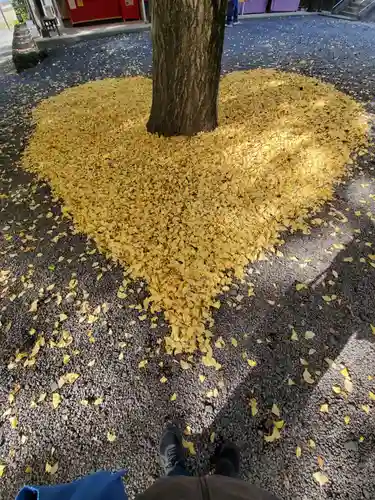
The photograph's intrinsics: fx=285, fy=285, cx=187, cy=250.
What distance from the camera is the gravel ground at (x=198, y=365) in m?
1.90

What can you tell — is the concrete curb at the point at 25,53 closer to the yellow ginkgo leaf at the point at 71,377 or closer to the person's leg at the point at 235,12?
the person's leg at the point at 235,12

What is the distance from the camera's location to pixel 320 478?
5.93ft

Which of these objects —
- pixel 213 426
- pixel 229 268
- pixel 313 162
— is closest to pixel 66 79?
pixel 313 162

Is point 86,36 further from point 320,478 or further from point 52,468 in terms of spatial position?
point 320,478

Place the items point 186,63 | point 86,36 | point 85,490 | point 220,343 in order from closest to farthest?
point 85,490
point 220,343
point 186,63
point 86,36

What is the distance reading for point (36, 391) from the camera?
7.30 ft

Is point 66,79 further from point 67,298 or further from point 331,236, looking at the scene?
point 331,236

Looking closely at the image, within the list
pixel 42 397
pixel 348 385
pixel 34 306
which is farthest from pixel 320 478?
pixel 34 306

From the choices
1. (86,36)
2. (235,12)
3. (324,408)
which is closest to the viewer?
(324,408)

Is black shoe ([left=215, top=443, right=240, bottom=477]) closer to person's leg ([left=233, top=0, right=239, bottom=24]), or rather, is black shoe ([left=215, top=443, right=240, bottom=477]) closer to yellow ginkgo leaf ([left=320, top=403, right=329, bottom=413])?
yellow ginkgo leaf ([left=320, top=403, right=329, bottom=413])

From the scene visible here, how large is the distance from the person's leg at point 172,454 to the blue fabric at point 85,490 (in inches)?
18.6

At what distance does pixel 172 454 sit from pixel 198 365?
2.05 feet

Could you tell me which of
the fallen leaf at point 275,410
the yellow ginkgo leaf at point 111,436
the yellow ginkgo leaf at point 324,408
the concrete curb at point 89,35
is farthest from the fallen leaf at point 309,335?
the concrete curb at point 89,35

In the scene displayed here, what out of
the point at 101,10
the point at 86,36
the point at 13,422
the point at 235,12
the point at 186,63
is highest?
the point at 186,63
